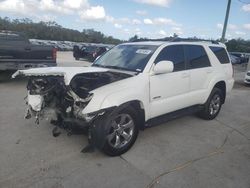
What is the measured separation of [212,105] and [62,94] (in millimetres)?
3636

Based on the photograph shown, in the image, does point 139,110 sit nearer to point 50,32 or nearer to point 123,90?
point 123,90

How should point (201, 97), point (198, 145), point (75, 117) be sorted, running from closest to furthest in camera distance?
point (75, 117)
point (198, 145)
point (201, 97)

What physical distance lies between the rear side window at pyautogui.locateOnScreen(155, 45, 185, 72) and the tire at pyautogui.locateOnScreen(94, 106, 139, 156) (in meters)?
1.21

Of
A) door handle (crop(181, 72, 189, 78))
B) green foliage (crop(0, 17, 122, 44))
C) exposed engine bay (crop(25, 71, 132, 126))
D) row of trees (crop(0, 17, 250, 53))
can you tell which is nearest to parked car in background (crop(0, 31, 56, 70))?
exposed engine bay (crop(25, 71, 132, 126))

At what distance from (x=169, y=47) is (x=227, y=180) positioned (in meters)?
2.52

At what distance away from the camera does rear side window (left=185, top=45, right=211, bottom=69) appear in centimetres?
527

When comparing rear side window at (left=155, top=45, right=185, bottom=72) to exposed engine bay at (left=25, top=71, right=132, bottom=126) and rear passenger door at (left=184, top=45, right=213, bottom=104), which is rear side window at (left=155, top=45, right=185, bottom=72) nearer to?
rear passenger door at (left=184, top=45, right=213, bottom=104)

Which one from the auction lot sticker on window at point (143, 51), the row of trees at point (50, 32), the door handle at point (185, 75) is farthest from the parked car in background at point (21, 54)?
the row of trees at point (50, 32)

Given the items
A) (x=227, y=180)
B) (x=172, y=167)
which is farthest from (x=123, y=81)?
(x=227, y=180)

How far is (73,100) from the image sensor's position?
13.0ft

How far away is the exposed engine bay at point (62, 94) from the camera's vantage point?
12.8 ft

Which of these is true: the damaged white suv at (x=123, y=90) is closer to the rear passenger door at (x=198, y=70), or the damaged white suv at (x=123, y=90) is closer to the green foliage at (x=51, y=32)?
the rear passenger door at (x=198, y=70)

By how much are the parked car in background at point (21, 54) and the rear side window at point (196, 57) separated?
17.3 feet

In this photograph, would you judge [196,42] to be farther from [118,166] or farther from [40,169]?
[40,169]
